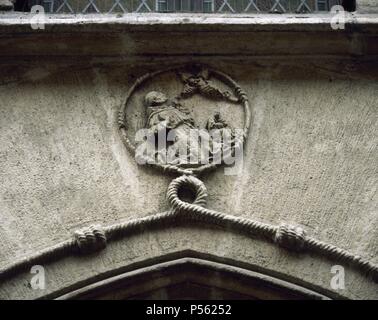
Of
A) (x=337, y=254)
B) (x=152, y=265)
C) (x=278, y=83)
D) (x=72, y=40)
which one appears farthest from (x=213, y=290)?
(x=72, y=40)

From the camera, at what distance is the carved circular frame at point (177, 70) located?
14.4 ft

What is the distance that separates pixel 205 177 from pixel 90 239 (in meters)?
A: 0.61

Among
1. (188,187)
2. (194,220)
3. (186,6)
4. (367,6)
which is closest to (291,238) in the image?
(194,220)

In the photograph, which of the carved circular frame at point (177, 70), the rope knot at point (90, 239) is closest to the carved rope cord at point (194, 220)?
the rope knot at point (90, 239)

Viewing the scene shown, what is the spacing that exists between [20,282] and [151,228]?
1.91 feet

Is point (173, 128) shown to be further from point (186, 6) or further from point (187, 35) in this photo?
point (186, 6)

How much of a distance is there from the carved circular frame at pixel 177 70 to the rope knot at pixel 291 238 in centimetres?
47

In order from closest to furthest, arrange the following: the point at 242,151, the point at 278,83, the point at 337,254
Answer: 1. the point at 337,254
2. the point at 242,151
3. the point at 278,83

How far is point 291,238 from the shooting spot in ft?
13.5

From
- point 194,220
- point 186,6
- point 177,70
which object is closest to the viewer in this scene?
point 194,220

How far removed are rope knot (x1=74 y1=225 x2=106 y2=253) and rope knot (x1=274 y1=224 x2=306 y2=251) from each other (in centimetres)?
71

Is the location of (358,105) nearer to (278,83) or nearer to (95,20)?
(278,83)

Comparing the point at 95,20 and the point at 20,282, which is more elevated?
the point at 95,20
